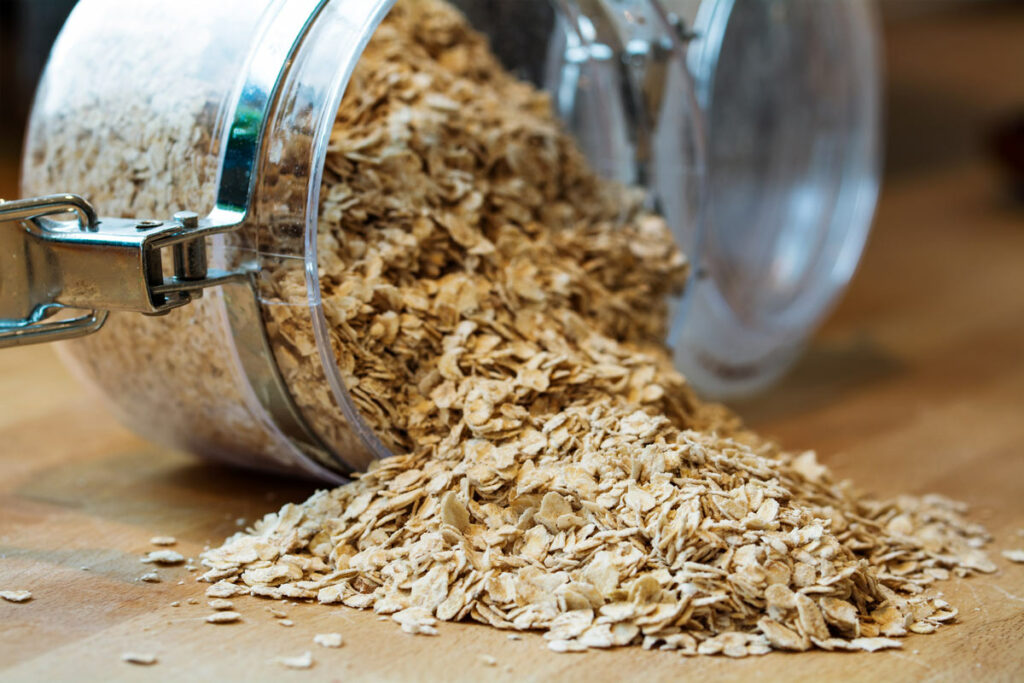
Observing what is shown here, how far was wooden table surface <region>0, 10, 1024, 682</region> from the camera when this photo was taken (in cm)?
70

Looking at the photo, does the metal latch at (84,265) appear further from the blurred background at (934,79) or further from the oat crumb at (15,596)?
the blurred background at (934,79)

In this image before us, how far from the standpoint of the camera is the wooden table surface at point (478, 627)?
0.70 meters

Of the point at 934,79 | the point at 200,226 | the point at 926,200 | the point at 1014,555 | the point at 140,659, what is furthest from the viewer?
the point at 934,79

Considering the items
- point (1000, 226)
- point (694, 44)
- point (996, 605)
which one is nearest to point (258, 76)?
point (694, 44)

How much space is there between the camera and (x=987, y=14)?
369cm

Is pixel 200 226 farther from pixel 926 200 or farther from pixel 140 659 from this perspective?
pixel 926 200

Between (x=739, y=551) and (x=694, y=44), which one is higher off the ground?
(x=694, y=44)

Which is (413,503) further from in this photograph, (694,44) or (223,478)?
(694,44)

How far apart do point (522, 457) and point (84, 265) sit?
324mm

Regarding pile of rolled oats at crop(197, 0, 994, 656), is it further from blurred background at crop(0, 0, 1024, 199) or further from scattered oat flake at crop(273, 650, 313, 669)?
blurred background at crop(0, 0, 1024, 199)

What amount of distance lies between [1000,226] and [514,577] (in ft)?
5.81

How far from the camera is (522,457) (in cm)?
82

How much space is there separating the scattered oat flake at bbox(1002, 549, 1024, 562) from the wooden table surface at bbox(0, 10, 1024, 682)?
0.01 meters

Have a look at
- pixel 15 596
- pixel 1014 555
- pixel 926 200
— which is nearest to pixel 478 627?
pixel 15 596
